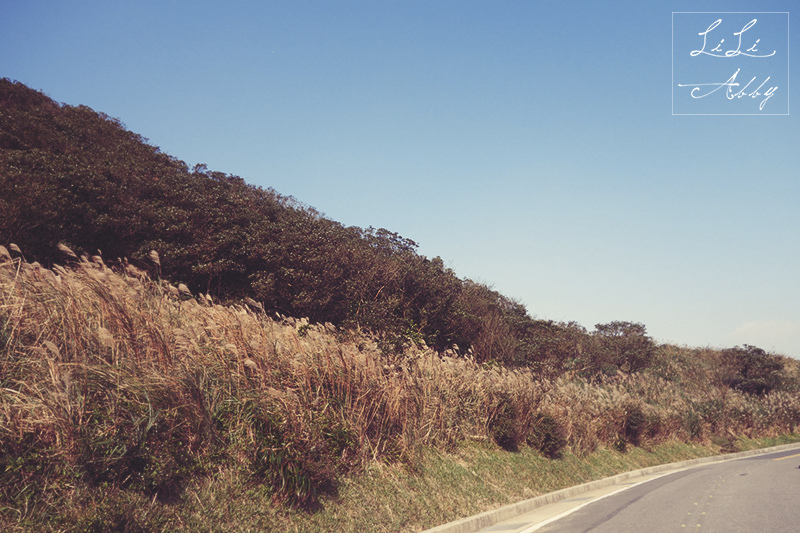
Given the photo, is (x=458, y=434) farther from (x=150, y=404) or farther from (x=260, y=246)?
(x=260, y=246)

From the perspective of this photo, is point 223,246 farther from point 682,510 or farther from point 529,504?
point 682,510

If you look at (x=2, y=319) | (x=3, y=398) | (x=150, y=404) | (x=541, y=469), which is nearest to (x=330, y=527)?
(x=150, y=404)

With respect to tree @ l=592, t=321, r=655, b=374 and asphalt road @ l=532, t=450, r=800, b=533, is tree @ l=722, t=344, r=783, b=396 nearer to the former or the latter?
tree @ l=592, t=321, r=655, b=374

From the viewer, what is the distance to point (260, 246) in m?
17.4

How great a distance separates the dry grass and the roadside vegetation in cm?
3

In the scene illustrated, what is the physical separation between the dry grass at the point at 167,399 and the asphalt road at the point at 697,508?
3402mm

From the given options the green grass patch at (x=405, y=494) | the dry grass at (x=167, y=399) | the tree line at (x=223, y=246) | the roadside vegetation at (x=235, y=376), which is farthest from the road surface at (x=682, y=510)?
the tree line at (x=223, y=246)

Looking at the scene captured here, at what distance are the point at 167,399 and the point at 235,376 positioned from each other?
1.34m

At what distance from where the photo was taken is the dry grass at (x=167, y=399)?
17.5 feet

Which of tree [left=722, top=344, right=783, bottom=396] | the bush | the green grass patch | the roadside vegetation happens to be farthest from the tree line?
tree [left=722, top=344, right=783, bottom=396]

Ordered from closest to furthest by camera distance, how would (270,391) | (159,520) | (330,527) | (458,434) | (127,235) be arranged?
1. (159,520)
2. (330,527)
3. (270,391)
4. (458,434)
5. (127,235)

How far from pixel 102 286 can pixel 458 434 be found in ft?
27.8

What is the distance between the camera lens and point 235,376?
786 centimetres

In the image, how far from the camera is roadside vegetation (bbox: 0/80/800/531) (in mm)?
5613
